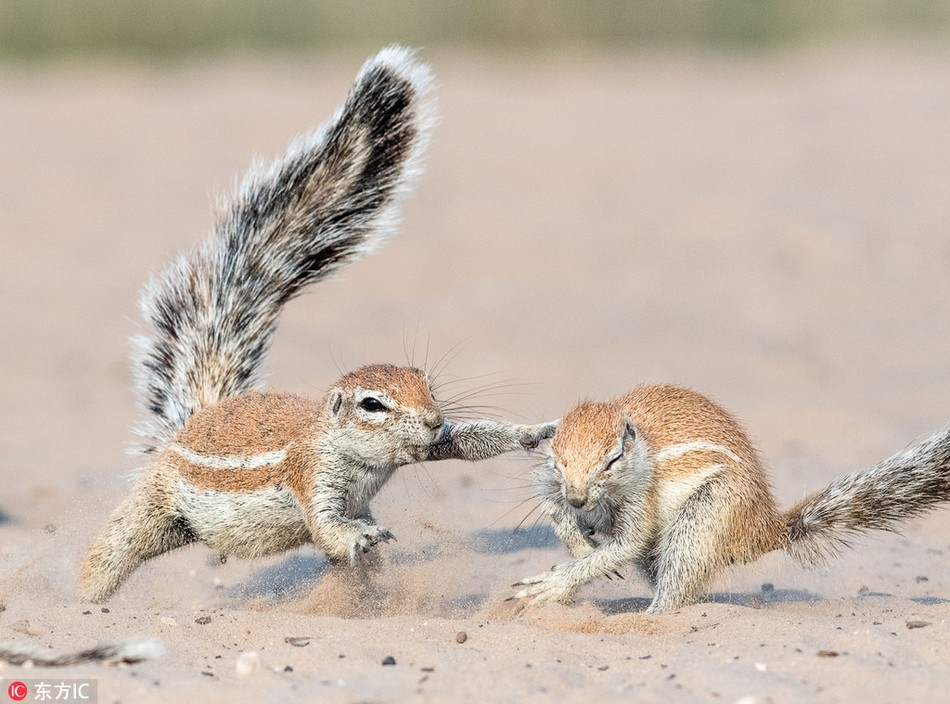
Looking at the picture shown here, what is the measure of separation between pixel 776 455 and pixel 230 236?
4.15m

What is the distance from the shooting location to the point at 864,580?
6715mm

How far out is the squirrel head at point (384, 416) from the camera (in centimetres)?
588

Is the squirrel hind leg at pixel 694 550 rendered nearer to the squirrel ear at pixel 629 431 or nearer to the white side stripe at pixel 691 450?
the white side stripe at pixel 691 450

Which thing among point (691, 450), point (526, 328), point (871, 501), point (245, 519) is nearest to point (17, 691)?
point (245, 519)

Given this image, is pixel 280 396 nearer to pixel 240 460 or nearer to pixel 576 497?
pixel 240 460

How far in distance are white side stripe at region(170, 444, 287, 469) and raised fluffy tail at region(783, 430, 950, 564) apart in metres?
2.24

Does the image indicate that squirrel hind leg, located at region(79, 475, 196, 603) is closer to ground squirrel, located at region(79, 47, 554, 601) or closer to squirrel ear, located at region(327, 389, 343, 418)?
ground squirrel, located at region(79, 47, 554, 601)

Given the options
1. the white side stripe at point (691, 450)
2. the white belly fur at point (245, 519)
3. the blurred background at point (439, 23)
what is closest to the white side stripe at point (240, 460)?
Result: the white belly fur at point (245, 519)

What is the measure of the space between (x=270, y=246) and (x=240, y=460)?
113 cm

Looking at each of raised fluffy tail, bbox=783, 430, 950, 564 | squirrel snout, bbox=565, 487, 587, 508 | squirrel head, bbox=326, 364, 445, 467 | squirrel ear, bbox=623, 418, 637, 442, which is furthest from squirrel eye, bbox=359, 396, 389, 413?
raised fluffy tail, bbox=783, 430, 950, 564

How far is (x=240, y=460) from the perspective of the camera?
6266 millimetres

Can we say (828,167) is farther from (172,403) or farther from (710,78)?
(172,403)

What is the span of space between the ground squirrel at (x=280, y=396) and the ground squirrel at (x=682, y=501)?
61 cm

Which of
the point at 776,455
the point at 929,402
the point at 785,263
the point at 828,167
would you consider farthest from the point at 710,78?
the point at 776,455
